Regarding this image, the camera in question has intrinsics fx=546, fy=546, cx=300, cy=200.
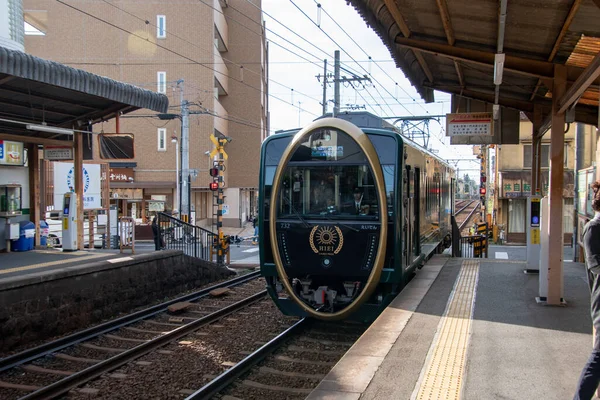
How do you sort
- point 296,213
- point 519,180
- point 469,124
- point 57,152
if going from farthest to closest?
1. point 519,180
2. point 57,152
3. point 469,124
4. point 296,213

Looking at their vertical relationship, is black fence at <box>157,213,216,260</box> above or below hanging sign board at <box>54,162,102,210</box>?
below

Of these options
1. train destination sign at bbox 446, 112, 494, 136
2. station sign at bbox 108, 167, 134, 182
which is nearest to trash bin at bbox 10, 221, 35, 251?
train destination sign at bbox 446, 112, 494, 136

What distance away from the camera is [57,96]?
464 inches

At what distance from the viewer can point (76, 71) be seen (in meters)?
11.0

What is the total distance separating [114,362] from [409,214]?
4823mm

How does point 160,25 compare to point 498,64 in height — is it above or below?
above

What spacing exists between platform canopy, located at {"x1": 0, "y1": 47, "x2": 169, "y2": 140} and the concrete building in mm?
2041

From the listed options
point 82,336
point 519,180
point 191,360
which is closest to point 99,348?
point 82,336

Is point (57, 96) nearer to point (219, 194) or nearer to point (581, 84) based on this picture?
point (219, 194)

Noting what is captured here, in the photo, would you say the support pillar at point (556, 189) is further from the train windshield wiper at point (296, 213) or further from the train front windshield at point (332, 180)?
the train windshield wiper at point (296, 213)

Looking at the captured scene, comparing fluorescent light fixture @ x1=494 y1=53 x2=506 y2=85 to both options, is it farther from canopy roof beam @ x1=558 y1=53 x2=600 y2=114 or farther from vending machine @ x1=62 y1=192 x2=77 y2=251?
vending machine @ x1=62 y1=192 x2=77 y2=251

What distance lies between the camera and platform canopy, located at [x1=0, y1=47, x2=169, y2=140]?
383 inches

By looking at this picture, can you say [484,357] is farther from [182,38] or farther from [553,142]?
[182,38]

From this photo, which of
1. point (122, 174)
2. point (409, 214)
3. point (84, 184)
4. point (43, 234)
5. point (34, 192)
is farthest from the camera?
point (122, 174)
